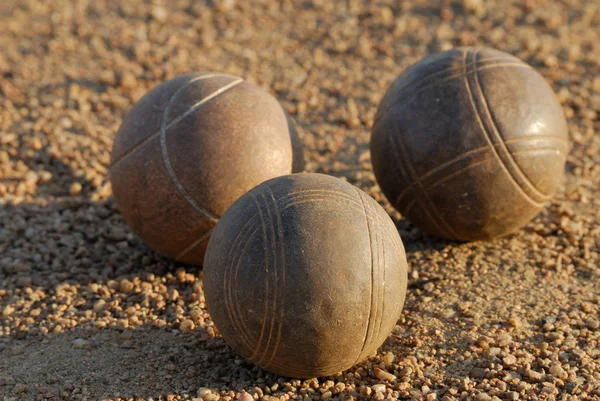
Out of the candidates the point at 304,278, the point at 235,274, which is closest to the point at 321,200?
the point at 304,278

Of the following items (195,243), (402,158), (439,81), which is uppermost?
(439,81)

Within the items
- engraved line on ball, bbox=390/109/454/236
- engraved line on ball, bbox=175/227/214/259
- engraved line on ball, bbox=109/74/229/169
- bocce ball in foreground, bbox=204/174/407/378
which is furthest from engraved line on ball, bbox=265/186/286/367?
engraved line on ball, bbox=390/109/454/236

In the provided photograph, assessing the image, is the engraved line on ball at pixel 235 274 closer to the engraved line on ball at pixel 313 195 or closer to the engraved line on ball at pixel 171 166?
the engraved line on ball at pixel 313 195

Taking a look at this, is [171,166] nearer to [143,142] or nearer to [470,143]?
[143,142]

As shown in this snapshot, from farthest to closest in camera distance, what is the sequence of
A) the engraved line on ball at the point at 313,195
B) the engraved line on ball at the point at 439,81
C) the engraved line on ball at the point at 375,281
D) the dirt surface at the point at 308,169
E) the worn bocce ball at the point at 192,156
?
the engraved line on ball at the point at 439,81 < the worn bocce ball at the point at 192,156 < the dirt surface at the point at 308,169 < the engraved line on ball at the point at 313,195 < the engraved line on ball at the point at 375,281

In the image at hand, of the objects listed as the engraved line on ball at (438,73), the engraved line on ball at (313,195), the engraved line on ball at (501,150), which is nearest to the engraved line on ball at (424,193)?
the engraved line on ball at (438,73)

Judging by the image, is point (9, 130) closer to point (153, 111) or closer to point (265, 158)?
point (153, 111)

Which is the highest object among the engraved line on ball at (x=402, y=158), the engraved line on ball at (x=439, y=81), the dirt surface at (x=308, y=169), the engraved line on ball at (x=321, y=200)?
the engraved line on ball at (x=439, y=81)
